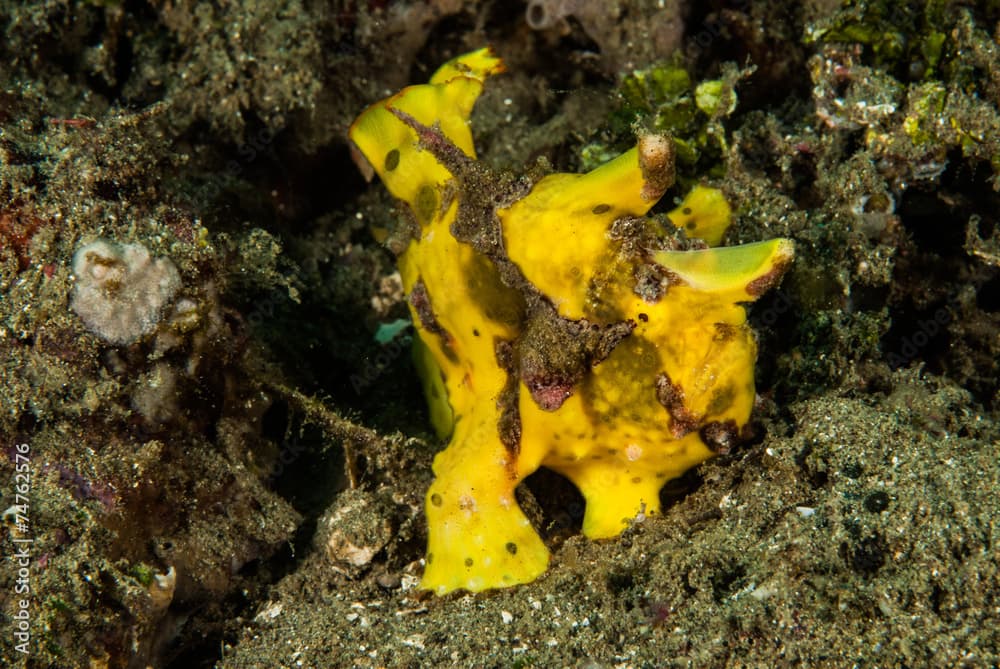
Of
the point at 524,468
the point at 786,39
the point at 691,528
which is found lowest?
the point at 691,528

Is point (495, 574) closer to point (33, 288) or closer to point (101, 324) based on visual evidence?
point (101, 324)

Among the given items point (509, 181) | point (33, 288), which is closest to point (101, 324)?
point (33, 288)

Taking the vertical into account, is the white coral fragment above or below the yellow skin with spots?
above

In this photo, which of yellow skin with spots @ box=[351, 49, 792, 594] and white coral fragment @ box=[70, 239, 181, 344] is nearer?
yellow skin with spots @ box=[351, 49, 792, 594]

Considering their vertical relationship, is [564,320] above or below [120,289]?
below
